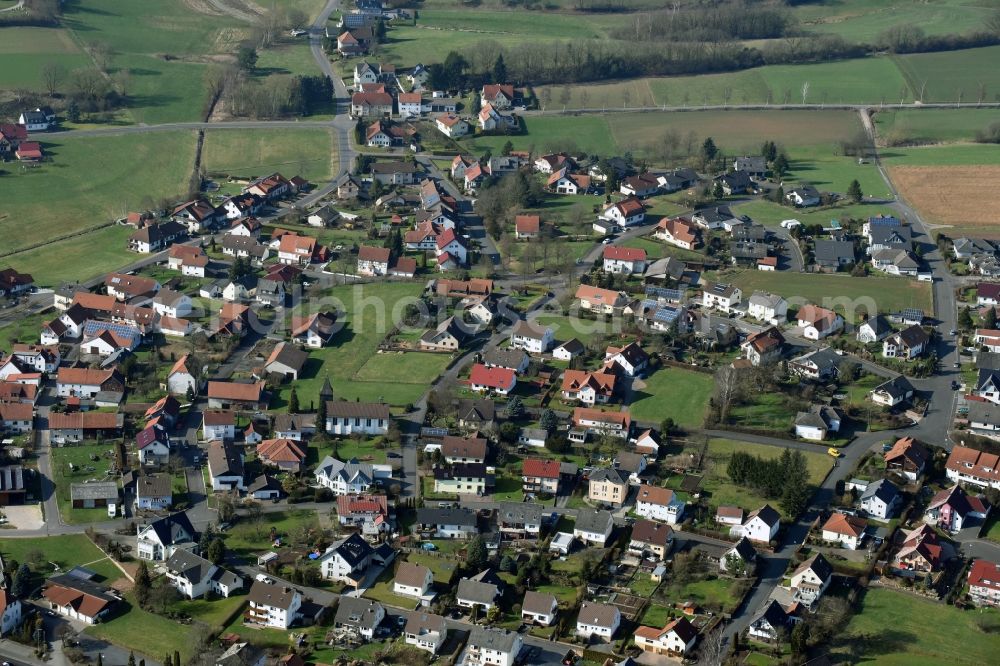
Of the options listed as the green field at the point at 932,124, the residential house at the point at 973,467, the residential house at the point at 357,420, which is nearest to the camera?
the residential house at the point at 973,467

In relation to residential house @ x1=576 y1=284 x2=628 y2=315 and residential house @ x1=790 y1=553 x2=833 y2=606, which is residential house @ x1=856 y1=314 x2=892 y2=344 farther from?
residential house @ x1=790 y1=553 x2=833 y2=606

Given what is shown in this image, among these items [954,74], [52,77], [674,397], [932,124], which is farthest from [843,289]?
[52,77]

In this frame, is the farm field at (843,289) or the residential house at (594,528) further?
the farm field at (843,289)

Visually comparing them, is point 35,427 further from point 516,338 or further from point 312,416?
point 516,338

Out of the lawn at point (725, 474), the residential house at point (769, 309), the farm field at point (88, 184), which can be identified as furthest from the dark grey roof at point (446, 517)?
the farm field at point (88, 184)

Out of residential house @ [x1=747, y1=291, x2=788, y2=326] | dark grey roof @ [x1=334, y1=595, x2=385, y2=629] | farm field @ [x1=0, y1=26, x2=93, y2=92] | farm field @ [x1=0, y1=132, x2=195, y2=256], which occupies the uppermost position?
farm field @ [x1=0, y1=26, x2=93, y2=92]

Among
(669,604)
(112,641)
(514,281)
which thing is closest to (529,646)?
(669,604)

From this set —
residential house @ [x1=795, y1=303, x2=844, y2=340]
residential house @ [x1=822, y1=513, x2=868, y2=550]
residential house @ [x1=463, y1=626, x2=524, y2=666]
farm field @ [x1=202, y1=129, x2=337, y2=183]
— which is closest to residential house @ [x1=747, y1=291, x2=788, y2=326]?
residential house @ [x1=795, y1=303, x2=844, y2=340]

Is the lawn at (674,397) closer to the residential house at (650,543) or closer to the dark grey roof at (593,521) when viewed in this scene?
the dark grey roof at (593,521)
